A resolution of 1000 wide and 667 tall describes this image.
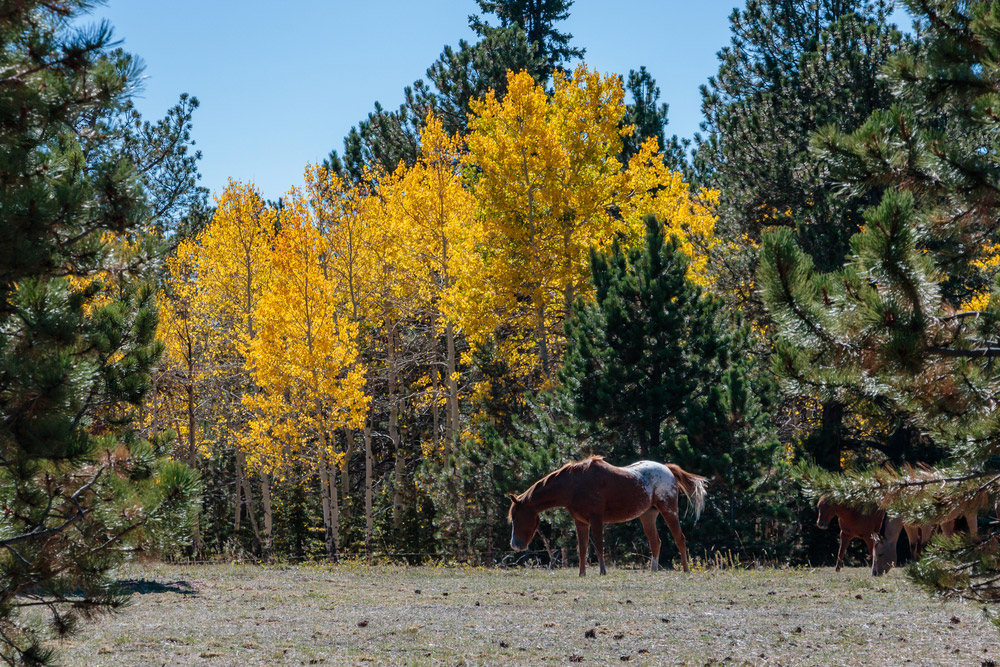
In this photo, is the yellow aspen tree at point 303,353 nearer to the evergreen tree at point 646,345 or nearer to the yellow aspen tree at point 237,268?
the yellow aspen tree at point 237,268

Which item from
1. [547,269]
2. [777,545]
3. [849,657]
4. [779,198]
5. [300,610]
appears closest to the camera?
[849,657]

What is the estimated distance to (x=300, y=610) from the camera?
11.5 meters

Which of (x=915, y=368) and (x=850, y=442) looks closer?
(x=915, y=368)

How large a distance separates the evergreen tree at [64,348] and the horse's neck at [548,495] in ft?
31.1

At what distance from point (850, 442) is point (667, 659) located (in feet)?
55.2

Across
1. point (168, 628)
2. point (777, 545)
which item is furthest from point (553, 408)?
point (168, 628)

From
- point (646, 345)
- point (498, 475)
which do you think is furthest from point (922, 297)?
point (498, 475)

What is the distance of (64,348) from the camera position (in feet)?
18.2

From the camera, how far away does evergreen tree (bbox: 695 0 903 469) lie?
21.6 meters

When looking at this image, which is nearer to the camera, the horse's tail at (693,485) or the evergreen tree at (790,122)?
the horse's tail at (693,485)

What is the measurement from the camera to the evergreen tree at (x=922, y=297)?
18.5 feet

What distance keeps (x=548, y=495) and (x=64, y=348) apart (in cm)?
1048

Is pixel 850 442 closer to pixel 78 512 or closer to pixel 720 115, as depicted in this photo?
pixel 720 115

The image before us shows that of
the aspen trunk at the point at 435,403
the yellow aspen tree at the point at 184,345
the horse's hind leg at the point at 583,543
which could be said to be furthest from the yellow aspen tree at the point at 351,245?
the horse's hind leg at the point at 583,543
